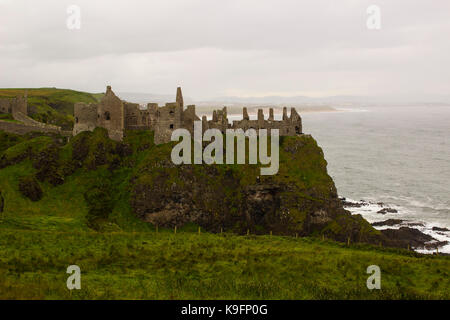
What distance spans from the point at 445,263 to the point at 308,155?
134 feet

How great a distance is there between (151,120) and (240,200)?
74.2ft

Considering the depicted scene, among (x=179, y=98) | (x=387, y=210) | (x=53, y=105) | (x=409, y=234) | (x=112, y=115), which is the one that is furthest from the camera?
(x=53, y=105)

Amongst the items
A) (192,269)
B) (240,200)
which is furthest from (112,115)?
(192,269)

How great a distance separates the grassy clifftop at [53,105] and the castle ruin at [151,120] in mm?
20434

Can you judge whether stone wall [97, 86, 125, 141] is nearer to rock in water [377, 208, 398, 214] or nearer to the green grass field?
the green grass field

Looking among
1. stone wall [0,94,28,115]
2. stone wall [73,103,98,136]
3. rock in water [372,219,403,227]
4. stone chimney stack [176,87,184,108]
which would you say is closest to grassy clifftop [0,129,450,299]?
stone wall [73,103,98,136]

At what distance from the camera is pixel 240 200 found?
237 ft

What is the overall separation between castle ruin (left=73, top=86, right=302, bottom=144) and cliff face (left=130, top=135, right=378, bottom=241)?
489 centimetres

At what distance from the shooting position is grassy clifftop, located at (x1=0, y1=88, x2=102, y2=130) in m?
105

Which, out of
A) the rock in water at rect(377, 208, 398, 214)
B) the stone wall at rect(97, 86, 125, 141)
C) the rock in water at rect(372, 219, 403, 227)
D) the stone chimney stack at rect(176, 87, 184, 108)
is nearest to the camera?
the stone chimney stack at rect(176, 87, 184, 108)

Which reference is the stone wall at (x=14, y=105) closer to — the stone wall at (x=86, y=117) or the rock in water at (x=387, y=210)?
the stone wall at (x=86, y=117)

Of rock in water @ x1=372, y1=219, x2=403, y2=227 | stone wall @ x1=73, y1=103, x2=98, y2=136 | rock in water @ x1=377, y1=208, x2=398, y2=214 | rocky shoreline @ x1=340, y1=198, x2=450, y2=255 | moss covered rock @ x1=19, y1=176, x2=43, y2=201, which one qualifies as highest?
stone wall @ x1=73, y1=103, x2=98, y2=136

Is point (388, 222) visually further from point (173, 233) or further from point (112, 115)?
point (112, 115)

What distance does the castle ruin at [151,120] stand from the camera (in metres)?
76.6
